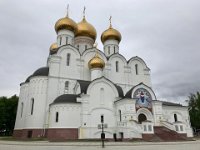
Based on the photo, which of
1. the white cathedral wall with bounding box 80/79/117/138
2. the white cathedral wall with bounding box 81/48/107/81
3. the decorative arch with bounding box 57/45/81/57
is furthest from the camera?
the white cathedral wall with bounding box 81/48/107/81

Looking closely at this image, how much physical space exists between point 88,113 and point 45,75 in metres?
8.26

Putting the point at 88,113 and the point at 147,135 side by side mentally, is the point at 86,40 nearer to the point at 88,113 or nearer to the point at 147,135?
the point at 88,113

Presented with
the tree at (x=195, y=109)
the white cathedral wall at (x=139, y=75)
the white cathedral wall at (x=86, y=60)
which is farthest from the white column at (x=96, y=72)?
the tree at (x=195, y=109)

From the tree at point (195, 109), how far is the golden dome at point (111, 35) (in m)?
20.1

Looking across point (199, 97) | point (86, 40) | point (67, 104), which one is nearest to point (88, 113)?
point (67, 104)

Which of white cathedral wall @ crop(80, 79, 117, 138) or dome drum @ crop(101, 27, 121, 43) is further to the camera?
dome drum @ crop(101, 27, 121, 43)

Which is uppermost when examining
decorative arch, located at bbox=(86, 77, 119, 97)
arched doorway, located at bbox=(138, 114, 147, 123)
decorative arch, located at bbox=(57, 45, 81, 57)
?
decorative arch, located at bbox=(57, 45, 81, 57)

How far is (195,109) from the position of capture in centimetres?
3859

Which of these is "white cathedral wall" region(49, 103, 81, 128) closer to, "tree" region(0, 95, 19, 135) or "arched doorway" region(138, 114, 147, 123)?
"arched doorway" region(138, 114, 147, 123)

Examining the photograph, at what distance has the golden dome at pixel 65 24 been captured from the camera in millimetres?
30844

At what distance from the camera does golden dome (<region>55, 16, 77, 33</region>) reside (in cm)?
3084

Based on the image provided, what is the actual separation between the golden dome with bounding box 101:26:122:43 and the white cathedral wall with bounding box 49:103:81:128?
1608cm

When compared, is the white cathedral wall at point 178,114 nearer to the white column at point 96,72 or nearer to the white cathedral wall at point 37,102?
the white column at point 96,72

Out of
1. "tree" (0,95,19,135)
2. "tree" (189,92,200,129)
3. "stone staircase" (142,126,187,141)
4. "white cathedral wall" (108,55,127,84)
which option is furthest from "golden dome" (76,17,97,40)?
"tree" (189,92,200,129)
